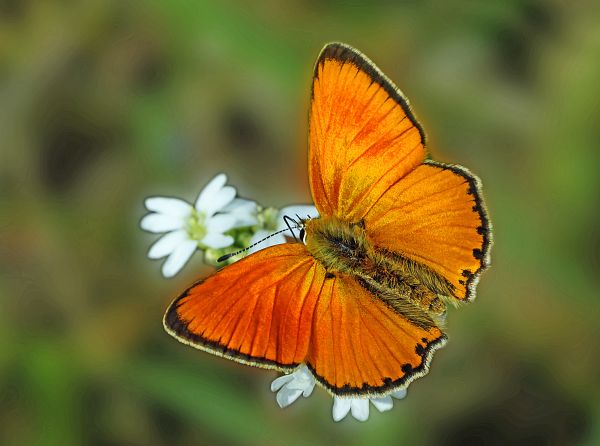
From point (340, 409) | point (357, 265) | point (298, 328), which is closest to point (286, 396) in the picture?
point (340, 409)

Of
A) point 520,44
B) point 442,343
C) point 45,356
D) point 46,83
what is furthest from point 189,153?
point 442,343

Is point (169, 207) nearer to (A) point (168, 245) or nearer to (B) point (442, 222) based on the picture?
(A) point (168, 245)

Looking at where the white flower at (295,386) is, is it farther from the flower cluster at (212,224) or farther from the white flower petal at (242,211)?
the white flower petal at (242,211)

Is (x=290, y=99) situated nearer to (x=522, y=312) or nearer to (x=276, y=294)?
(x=522, y=312)

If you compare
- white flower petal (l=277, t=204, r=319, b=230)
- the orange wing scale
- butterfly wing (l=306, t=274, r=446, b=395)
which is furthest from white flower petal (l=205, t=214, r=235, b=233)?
butterfly wing (l=306, t=274, r=446, b=395)

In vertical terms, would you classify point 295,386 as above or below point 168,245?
below
